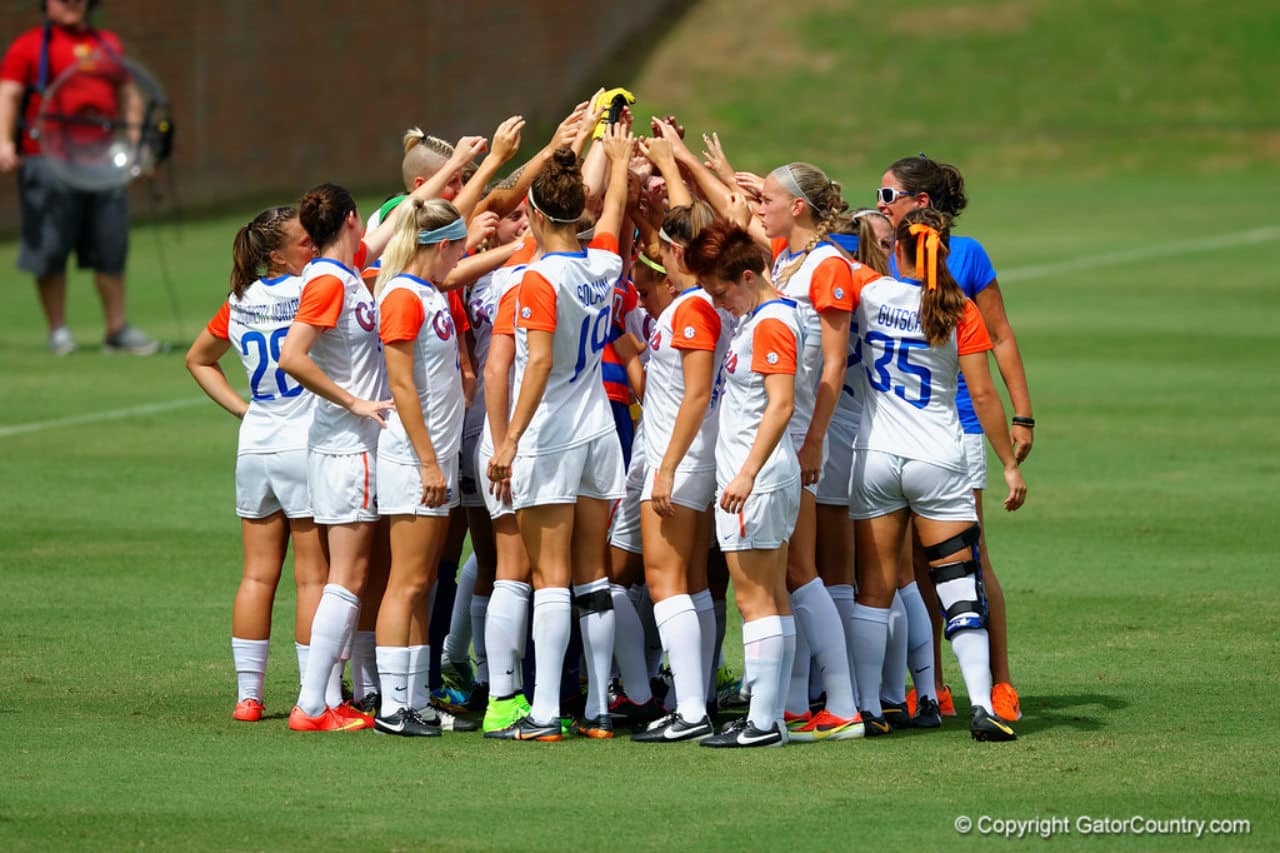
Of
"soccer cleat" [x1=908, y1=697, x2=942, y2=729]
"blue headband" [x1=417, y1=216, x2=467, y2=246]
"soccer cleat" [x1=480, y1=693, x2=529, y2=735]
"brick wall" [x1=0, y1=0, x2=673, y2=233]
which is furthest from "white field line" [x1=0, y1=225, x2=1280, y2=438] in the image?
"soccer cleat" [x1=480, y1=693, x2=529, y2=735]

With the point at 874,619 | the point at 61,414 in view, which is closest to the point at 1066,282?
the point at 61,414

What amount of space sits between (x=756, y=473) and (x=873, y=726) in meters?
1.18

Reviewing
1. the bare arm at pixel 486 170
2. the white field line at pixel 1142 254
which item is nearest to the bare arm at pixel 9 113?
the bare arm at pixel 486 170

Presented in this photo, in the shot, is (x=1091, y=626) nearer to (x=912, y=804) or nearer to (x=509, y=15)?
(x=912, y=804)

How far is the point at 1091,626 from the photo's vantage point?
928 centimetres

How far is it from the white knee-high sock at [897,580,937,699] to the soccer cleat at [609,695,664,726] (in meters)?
1.04

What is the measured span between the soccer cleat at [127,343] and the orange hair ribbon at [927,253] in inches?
464

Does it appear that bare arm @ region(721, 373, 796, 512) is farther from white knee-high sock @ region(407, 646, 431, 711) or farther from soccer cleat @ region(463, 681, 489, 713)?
soccer cleat @ region(463, 681, 489, 713)

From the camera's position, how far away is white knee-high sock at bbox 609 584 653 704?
7.66 meters

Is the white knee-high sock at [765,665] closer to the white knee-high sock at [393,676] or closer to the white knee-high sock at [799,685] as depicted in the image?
the white knee-high sock at [799,685]

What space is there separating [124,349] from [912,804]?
12.9 m

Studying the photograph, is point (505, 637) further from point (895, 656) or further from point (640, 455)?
point (895, 656)

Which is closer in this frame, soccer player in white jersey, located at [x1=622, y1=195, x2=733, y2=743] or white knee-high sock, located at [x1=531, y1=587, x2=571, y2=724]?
soccer player in white jersey, located at [x1=622, y1=195, x2=733, y2=743]

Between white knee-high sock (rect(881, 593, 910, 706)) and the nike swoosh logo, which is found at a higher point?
white knee-high sock (rect(881, 593, 910, 706))
